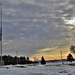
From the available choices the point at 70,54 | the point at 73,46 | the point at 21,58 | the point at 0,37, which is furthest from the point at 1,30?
the point at 21,58

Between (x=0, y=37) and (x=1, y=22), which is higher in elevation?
(x=1, y=22)

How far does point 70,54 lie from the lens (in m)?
140

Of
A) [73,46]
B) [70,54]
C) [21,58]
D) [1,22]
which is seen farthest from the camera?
[21,58]

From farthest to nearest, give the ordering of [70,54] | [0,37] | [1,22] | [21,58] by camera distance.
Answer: [21,58], [70,54], [1,22], [0,37]

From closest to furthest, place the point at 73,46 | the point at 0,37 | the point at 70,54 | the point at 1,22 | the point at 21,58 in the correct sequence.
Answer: the point at 0,37 → the point at 1,22 → the point at 70,54 → the point at 73,46 → the point at 21,58

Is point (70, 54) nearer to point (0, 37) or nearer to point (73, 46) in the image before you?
point (73, 46)

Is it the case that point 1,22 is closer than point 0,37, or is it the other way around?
point 0,37

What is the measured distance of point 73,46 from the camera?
151 m

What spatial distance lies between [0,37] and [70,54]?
70387 millimetres

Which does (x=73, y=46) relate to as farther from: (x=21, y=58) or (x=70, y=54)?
(x=21, y=58)

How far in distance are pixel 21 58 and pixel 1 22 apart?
351 ft

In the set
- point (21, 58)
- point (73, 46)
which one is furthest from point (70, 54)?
point (21, 58)

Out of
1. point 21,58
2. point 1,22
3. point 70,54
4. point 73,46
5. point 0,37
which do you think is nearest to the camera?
point 0,37

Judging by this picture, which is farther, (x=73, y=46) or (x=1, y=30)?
(x=73, y=46)
